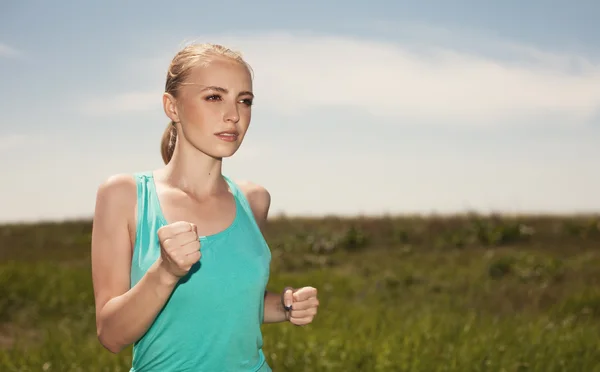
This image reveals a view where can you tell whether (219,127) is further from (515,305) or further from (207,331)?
(515,305)

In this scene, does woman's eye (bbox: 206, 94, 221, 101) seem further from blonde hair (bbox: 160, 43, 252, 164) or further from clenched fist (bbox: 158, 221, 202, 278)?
clenched fist (bbox: 158, 221, 202, 278)

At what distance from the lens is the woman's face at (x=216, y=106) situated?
6.52 feet

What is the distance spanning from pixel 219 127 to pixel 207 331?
1.76ft

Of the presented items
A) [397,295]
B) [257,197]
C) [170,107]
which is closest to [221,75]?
[170,107]

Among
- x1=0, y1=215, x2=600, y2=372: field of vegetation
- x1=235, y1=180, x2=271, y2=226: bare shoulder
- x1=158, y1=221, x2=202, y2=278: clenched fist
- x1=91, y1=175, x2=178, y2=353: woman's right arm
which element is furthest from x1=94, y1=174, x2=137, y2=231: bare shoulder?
x1=0, y1=215, x2=600, y2=372: field of vegetation

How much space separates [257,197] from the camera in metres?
2.33

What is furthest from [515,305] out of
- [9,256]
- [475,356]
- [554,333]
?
[9,256]

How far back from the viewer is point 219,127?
1985mm

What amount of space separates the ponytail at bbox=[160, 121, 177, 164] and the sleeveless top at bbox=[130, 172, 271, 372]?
0.85ft

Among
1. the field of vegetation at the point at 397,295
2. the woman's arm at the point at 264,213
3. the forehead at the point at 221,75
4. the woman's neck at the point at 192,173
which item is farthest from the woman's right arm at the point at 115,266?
the field of vegetation at the point at 397,295

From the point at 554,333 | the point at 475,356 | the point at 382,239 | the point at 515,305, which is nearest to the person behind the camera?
the point at 475,356

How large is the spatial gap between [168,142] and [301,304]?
2.06 feet

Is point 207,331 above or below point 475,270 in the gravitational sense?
above

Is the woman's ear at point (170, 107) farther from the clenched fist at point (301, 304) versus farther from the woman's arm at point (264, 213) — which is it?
the clenched fist at point (301, 304)
